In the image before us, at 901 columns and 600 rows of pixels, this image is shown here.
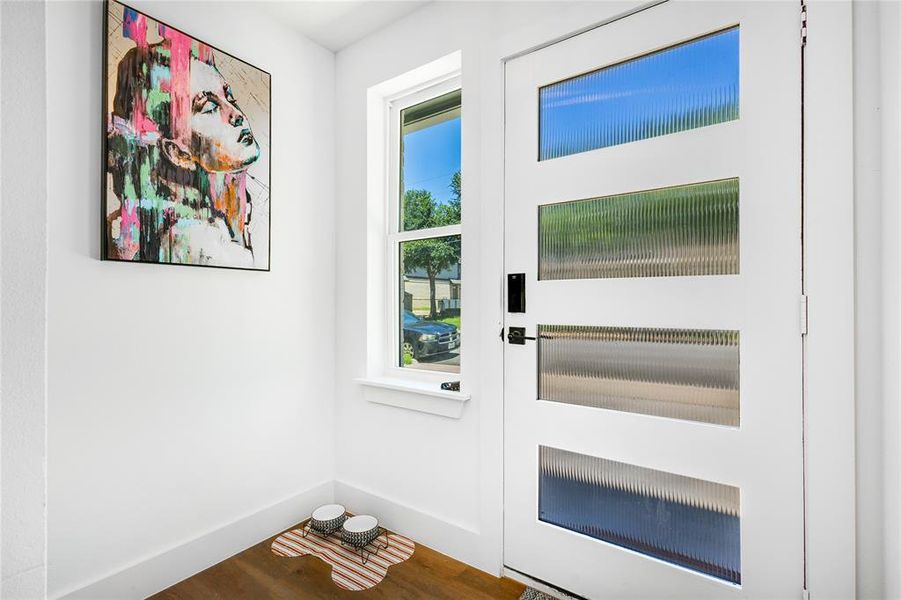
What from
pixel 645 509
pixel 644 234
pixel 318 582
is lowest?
pixel 318 582

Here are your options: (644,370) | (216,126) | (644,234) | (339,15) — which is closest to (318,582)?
(644,370)

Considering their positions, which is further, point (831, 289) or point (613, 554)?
point (613, 554)

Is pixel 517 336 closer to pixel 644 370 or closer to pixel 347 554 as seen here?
pixel 644 370

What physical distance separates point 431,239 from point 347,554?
154 centimetres

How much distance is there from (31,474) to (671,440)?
1623 millimetres

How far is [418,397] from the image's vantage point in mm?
2172

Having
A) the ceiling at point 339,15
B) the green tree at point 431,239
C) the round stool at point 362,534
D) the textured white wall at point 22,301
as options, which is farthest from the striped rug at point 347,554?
the ceiling at point 339,15

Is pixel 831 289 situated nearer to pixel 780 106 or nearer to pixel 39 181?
pixel 780 106

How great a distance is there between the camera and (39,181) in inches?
26.3

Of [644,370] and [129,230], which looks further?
[129,230]

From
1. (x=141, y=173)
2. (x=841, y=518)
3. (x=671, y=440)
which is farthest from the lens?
(x=141, y=173)

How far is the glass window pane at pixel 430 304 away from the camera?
7.57 ft

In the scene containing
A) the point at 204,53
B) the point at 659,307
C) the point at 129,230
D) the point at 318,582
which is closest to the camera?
the point at 659,307

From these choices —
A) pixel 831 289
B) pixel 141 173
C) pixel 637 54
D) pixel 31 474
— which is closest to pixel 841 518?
pixel 831 289
